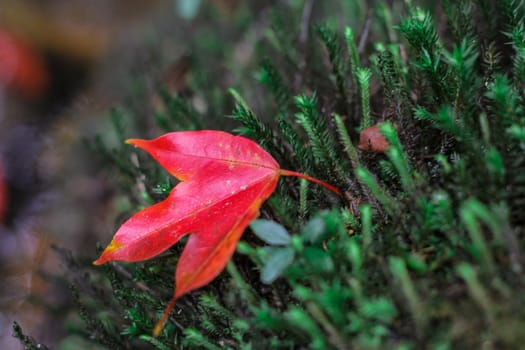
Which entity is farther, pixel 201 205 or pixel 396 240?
pixel 201 205

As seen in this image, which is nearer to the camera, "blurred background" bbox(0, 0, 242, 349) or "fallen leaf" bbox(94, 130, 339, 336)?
"fallen leaf" bbox(94, 130, 339, 336)

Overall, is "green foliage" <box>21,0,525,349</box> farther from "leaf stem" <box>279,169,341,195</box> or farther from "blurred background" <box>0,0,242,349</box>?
"blurred background" <box>0,0,242,349</box>

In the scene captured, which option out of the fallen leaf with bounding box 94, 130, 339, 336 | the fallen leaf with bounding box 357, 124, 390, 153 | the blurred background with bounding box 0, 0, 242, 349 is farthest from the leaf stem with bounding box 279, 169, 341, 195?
the blurred background with bounding box 0, 0, 242, 349

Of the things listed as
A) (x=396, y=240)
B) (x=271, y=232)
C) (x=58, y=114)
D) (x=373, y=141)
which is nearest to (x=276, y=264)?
(x=271, y=232)

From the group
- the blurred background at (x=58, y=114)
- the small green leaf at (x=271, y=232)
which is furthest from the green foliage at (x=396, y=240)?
the blurred background at (x=58, y=114)

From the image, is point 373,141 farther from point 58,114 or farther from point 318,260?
point 58,114

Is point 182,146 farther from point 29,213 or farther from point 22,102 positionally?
point 22,102

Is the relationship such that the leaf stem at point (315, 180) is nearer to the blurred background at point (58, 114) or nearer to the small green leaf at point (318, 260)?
the small green leaf at point (318, 260)
